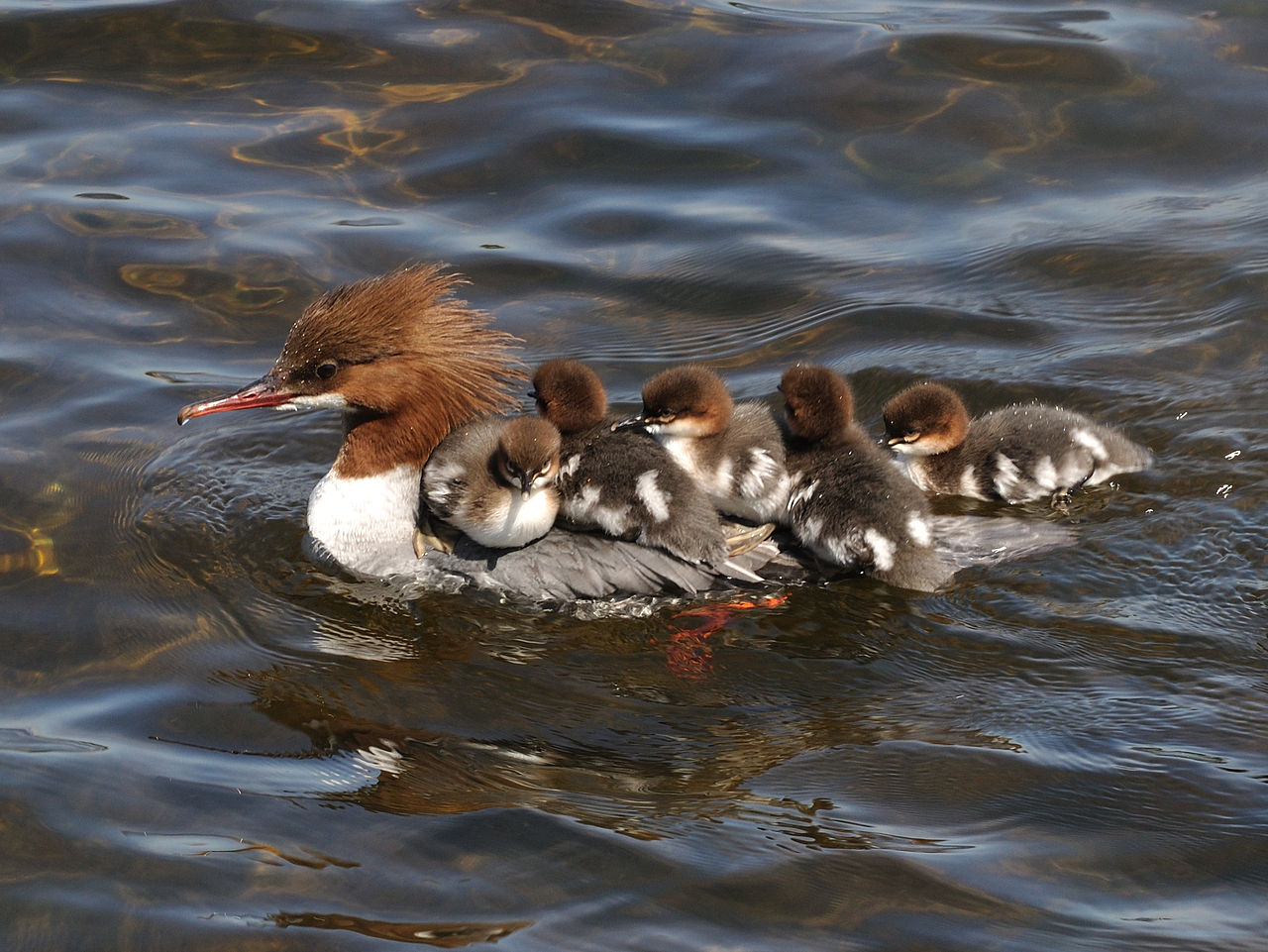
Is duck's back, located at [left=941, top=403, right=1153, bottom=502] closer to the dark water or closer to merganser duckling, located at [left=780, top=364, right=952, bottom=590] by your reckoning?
the dark water

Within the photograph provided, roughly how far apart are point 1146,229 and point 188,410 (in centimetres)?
543

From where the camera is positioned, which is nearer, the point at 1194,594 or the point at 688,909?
the point at 688,909

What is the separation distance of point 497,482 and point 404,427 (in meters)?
0.56

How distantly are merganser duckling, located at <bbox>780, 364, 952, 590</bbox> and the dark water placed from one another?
0.58ft

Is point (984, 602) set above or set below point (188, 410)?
below

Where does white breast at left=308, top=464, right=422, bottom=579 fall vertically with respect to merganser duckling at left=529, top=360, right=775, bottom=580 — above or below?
below

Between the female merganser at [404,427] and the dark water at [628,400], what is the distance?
15cm

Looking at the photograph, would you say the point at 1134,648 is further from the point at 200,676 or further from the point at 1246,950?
the point at 200,676

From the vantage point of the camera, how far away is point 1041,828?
4.18 m

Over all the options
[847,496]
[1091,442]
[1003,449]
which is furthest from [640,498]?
[1091,442]

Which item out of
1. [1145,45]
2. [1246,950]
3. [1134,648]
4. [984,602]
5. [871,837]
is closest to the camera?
[1246,950]

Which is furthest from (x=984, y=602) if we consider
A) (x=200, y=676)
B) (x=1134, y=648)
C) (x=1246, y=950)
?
(x=200, y=676)

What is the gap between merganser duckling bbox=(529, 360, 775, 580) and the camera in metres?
5.39

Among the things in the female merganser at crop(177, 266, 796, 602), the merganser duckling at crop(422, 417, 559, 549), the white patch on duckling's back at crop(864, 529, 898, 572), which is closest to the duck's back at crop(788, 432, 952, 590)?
the white patch on duckling's back at crop(864, 529, 898, 572)
